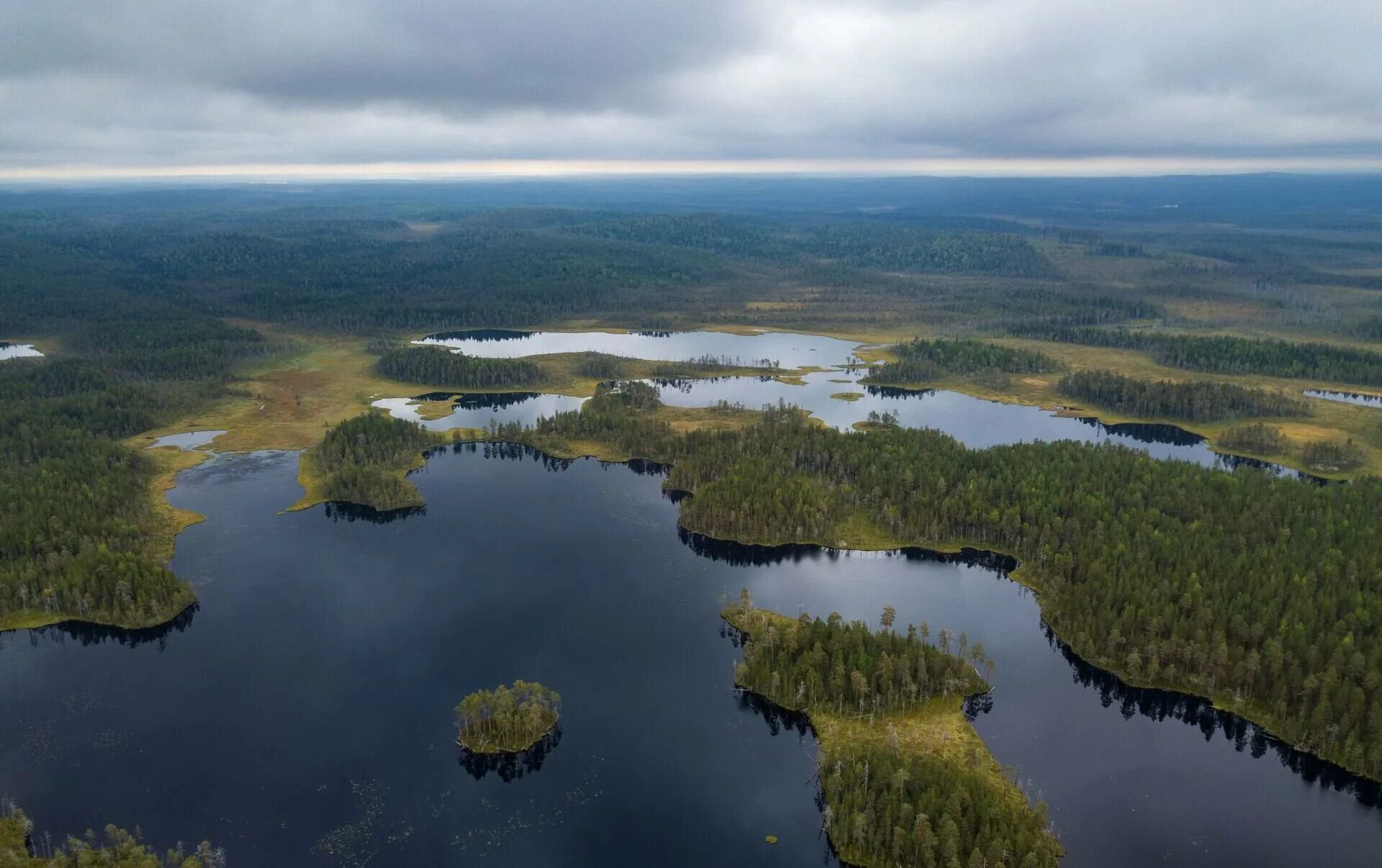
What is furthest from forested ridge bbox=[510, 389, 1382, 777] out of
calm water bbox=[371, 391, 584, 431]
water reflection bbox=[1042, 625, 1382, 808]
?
calm water bbox=[371, 391, 584, 431]

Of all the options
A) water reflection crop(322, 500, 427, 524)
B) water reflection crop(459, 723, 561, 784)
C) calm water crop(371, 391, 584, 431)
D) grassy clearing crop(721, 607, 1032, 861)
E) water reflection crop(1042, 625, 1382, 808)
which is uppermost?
calm water crop(371, 391, 584, 431)

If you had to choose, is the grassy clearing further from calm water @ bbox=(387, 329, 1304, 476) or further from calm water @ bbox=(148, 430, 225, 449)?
calm water @ bbox=(148, 430, 225, 449)

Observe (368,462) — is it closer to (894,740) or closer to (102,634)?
(102,634)

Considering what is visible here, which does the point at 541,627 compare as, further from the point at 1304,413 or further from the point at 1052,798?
the point at 1304,413

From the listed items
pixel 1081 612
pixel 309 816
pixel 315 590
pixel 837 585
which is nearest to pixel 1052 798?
pixel 1081 612

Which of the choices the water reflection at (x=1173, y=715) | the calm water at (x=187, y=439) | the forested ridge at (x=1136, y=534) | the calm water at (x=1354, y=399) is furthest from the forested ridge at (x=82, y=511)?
the calm water at (x=1354, y=399)

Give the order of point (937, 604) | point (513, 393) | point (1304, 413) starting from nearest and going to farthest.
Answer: point (937, 604)
point (1304, 413)
point (513, 393)

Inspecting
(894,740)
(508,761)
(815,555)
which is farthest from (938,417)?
(508,761)
